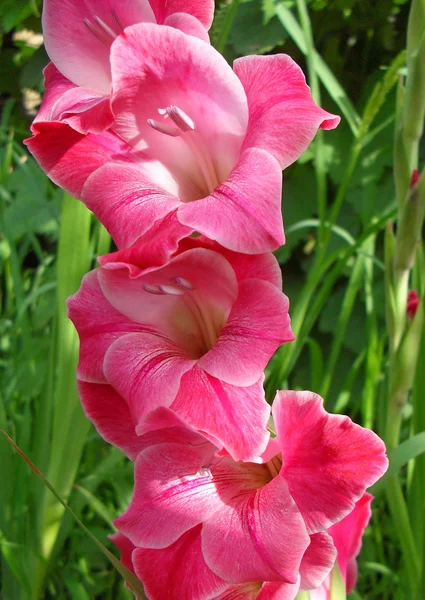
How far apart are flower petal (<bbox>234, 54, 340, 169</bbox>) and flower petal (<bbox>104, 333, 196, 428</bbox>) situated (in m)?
0.16

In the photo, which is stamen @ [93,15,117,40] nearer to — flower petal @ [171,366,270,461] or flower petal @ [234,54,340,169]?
flower petal @ [234,54,340,169]

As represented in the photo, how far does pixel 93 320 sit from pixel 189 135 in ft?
0.53

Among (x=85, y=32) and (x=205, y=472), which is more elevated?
(x=85, y=32)

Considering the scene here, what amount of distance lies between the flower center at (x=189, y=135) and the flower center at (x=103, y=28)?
0.24 feet

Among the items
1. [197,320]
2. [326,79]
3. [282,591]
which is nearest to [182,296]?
[197,320]

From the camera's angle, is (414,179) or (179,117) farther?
(414,179)

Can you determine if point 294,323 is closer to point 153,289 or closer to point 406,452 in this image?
point 406,452

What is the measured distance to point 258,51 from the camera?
1501 millimetres

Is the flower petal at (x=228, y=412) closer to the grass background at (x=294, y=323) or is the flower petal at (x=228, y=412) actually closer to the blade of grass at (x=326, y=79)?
the grass background at (x=294, y=323)

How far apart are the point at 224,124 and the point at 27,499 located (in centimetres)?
70

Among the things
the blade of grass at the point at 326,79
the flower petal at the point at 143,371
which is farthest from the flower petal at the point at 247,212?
the blade of grass at the point at 326,79

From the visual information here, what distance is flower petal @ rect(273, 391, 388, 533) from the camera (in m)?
0.48

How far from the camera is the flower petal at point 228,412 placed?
1.46 ft

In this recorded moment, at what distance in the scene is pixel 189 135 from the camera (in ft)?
1.77
